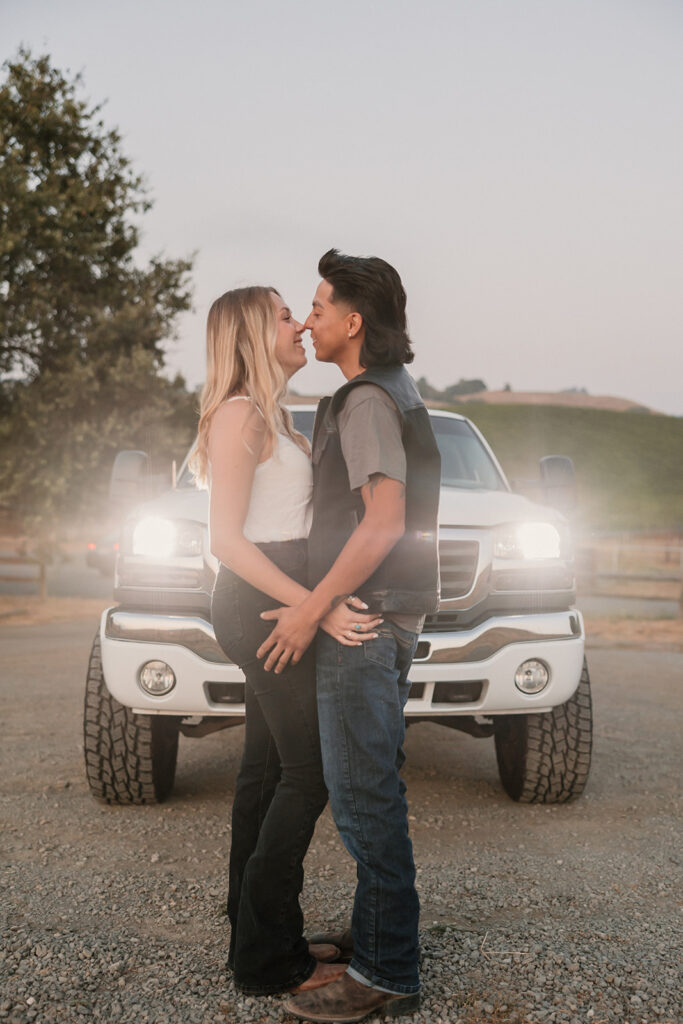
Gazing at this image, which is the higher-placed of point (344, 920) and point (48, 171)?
point (48, 171)

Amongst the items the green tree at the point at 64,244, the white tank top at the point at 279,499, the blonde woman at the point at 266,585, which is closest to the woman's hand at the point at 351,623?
the blonde woman at the point at 266,585

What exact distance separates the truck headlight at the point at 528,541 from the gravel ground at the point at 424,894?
1221mm

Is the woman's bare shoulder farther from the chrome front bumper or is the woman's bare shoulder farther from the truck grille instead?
the truck grille

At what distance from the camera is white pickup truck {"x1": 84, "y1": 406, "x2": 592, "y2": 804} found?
12.9ft

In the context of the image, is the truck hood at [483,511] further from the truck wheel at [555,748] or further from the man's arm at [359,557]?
the man's arm at [359,557]

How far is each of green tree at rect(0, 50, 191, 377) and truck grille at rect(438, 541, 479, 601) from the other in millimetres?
10131

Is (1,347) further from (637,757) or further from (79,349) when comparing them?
(637,757)

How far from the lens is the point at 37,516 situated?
1362 cm

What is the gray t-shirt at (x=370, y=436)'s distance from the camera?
221 cm

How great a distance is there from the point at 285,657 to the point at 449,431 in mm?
3544

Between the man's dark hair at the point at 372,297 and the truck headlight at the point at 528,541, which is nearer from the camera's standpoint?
the man's dark hair at the point at 372,297

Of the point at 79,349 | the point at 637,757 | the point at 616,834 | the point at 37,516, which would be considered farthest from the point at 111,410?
the point at 616,834

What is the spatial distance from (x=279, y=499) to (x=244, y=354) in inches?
15.7

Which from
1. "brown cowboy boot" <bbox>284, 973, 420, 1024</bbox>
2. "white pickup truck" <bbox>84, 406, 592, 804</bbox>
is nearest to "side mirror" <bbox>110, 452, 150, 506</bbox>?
"white pickup truck" <bbox>84, 406, 592, 804</bbox>
